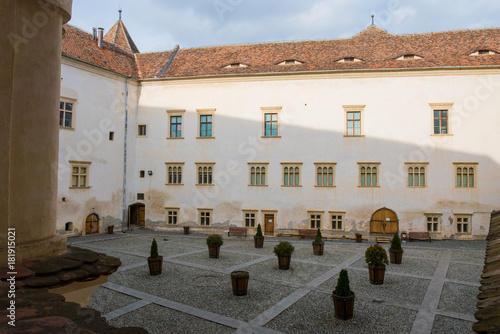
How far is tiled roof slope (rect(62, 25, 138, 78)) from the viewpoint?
23359 millimetres

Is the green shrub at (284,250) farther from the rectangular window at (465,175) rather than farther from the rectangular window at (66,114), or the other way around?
the rectangular window at (66,114)

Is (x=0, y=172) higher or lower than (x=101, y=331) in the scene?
higher

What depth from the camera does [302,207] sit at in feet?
78.6

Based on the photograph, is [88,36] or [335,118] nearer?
[335,118]

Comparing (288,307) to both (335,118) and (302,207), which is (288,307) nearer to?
(302,207)

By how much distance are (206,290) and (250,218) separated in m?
13.8

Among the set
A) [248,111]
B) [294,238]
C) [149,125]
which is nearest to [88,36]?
[149,125]

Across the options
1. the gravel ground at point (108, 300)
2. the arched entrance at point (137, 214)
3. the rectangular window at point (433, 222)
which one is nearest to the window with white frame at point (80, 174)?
the arched entrance at point (137, 214)

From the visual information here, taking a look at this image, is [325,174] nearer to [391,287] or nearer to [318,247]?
[318,247]

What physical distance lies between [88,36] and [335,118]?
66.8 feet

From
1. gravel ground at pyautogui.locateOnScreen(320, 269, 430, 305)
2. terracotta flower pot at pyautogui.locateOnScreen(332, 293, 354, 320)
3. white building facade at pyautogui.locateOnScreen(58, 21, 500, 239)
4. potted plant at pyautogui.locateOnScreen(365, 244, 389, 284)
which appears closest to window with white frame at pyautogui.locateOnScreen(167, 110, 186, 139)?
white building facade at pyautogui.locateOnScreen(58, 21, 500, 239)

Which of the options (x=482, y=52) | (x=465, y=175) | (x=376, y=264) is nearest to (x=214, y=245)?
(x=376, y=264)

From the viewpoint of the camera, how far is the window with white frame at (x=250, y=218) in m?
24.6

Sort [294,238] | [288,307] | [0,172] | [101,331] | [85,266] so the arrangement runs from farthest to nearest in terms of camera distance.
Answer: [294,238] < [288,307] < [85,266] < [0,172] < [101,331]
